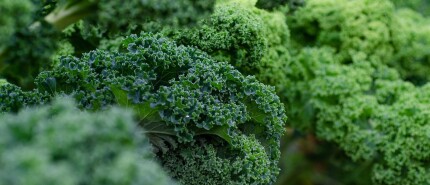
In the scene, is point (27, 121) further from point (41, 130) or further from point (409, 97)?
point (409, 97)

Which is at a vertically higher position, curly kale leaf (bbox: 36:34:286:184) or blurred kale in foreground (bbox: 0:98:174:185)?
curly kale leaf (bbox: 36:34:286:184)

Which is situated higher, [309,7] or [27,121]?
[309,7]

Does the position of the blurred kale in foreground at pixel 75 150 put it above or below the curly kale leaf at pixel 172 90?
below

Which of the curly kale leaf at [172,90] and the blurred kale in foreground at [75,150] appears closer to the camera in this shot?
the blurred kale in foreground at [75,150]

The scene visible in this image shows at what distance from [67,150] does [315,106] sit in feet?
11.7

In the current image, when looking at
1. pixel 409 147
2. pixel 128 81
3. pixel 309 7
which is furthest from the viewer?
pixel 309 7

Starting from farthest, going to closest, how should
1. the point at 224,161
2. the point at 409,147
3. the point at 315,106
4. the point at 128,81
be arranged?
the point at 315,106 → the point at 409,147 → the point at 224,161 → the point at 128,81

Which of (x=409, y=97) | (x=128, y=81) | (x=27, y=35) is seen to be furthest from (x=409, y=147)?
(x=27, y=35)

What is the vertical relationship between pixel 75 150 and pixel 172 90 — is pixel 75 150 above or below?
below

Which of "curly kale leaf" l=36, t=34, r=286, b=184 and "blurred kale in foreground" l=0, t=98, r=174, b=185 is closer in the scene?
"blurred kale in foreground" l=0, t=98, r=174, b=185

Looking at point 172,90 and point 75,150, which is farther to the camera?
point 172,90

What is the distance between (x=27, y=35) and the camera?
9.84ft

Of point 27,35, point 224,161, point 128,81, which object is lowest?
point 224,161

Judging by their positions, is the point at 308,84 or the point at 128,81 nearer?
the point at 128,81
